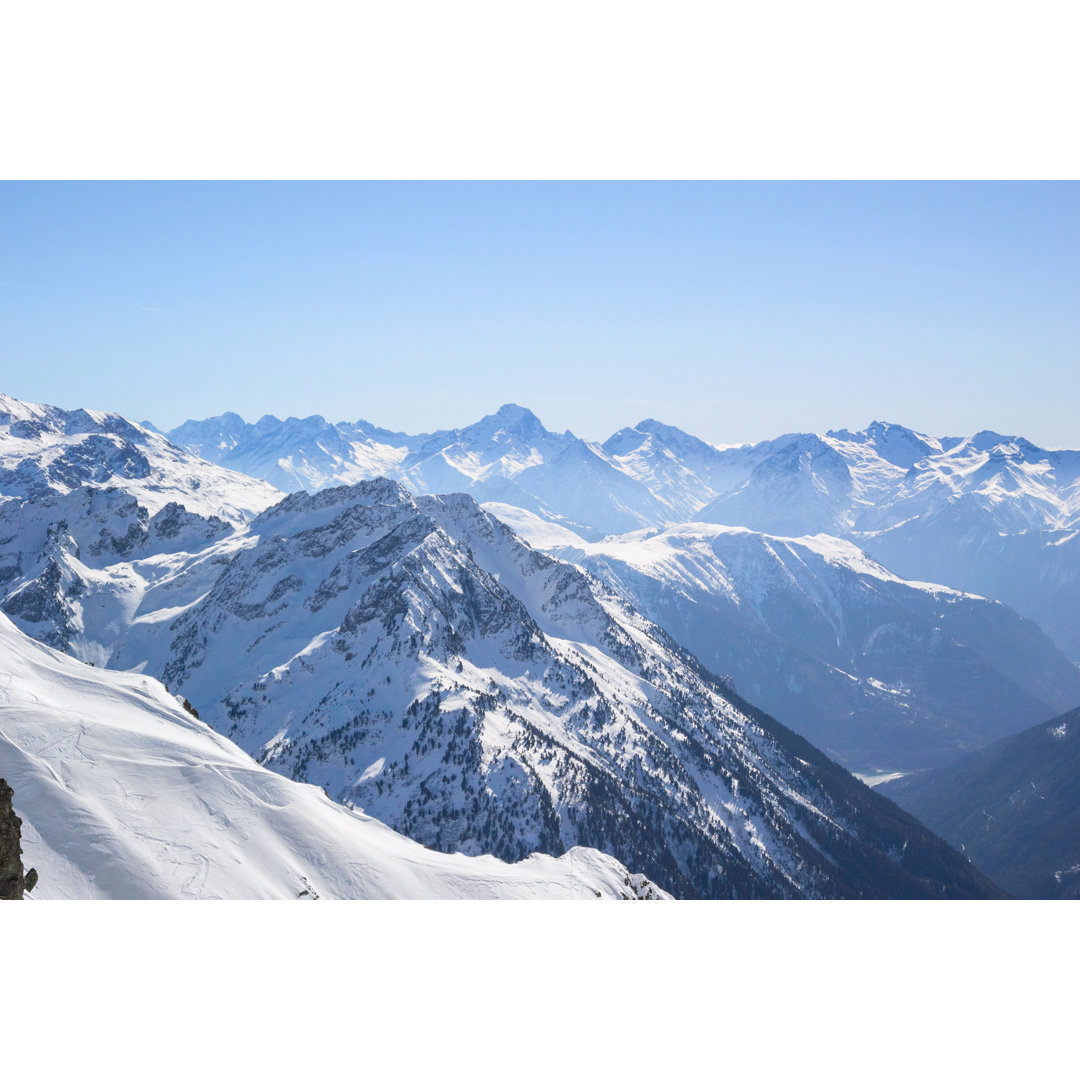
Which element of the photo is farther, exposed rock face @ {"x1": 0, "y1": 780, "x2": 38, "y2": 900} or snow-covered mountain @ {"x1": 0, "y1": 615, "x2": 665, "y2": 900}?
snow-covered mountain @ {"x1": 0, "y1": 615, "x2": 665, "y2": 900}

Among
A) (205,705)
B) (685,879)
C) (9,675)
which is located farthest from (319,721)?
(9,675)

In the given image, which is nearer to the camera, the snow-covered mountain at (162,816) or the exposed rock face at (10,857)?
the exposed rock face at (10,857)

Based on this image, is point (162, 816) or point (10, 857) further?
point (162, 816)

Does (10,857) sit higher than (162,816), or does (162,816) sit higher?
(10,857)
